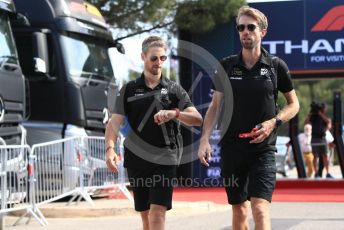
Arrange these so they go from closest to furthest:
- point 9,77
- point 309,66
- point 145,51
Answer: point 145,51
point 9,77
point 309,66

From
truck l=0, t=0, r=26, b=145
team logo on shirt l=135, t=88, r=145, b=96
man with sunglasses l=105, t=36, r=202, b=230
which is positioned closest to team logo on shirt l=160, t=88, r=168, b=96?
man with sunglasses l=105, t=36, r=202, b=230

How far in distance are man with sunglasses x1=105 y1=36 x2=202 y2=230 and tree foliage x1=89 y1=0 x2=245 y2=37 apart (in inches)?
491

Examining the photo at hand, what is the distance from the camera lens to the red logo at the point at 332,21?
18.5 metres

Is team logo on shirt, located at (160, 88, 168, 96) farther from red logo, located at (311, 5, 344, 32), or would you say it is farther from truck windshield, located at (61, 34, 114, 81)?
red logo, located at (311, 5, 344, 32)

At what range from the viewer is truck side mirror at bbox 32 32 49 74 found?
13.4 metres

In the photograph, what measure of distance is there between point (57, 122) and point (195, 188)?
19.9 feet

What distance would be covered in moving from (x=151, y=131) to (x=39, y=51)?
7413 mm

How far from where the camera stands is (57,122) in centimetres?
1401

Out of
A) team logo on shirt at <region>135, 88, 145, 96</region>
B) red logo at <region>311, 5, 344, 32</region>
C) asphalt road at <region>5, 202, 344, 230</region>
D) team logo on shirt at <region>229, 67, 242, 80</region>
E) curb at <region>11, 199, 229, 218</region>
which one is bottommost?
asphalt road at <region>5, 202, 344, 230</region>

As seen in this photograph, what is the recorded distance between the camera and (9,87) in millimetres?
11852

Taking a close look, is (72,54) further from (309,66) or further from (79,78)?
(309,66)

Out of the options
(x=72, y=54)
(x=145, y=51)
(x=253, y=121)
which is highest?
(x=72, y=54)

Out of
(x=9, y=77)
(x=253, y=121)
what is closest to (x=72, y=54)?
(x=9, y=77)


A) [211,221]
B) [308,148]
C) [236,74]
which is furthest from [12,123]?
[308,148]
